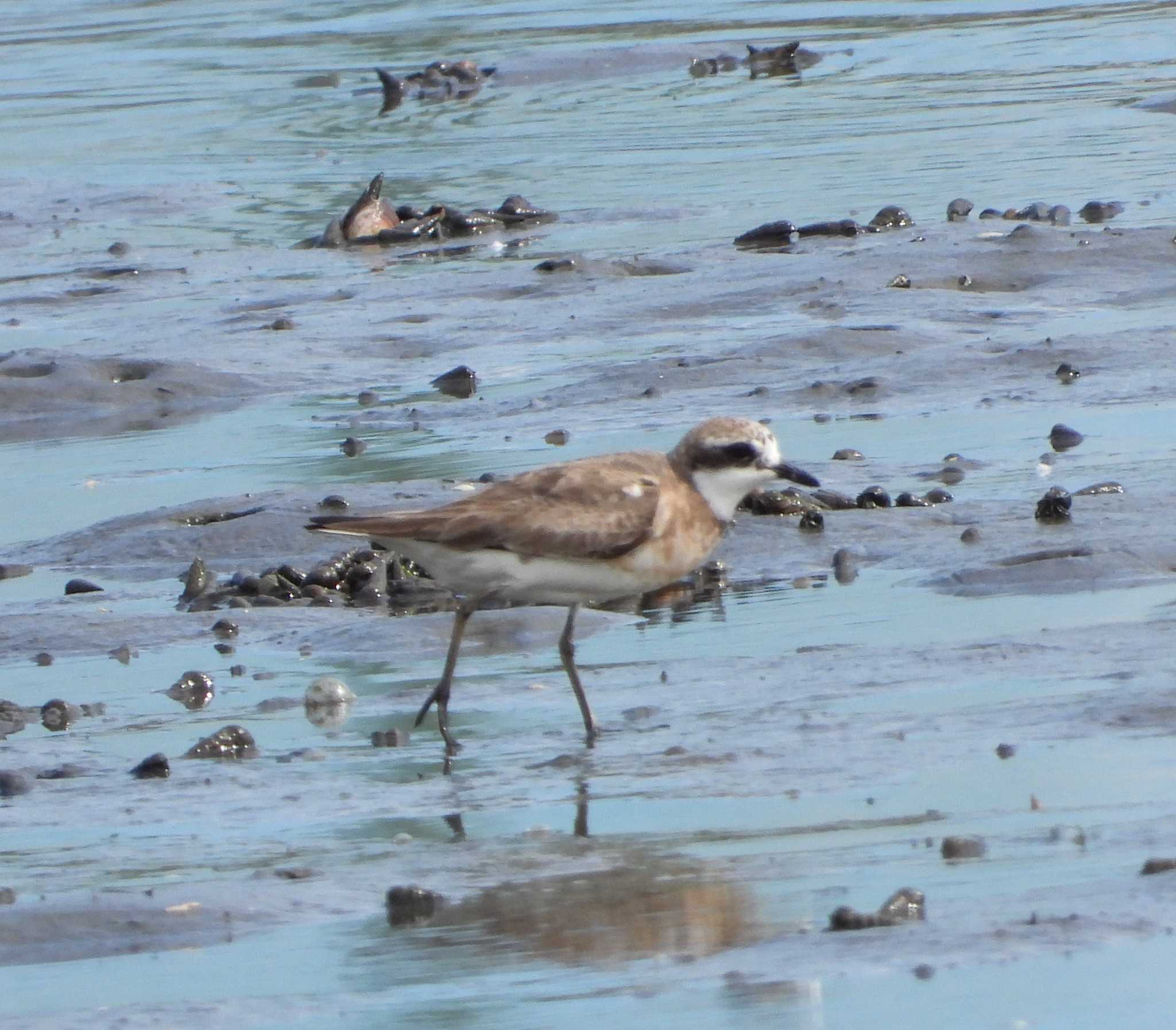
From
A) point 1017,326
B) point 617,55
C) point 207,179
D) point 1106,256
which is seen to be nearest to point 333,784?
point 1017,326

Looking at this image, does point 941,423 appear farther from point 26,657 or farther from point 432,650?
point 26,657

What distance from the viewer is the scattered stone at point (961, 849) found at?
474 cm

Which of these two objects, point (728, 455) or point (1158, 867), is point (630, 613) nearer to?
point (728, 455)

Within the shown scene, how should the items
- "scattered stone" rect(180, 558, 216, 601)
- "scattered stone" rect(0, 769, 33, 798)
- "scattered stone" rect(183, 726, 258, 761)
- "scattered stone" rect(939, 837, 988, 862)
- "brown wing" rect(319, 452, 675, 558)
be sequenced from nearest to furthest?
"scattered stone" rect(939, 837, 988, 862) → "scattered stone" rect(0, 769, 33, 798) → "scattered stone" rect(183, 726, 258, 761) → "brown wing" rect(319, 452, 675, 558) → "scattered stone" rect(180, 558, 216, 601)

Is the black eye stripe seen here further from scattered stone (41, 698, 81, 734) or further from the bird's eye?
scattered stone (41, 698, 81, 734)

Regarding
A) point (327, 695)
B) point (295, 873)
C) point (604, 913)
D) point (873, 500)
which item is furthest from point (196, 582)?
point (604, 913)

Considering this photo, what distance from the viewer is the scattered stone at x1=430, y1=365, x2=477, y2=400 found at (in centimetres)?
1080

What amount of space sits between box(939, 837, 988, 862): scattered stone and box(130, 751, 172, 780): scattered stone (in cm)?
209

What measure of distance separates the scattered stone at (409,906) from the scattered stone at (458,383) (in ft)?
20.0

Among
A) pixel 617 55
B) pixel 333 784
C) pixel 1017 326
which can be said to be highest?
pixel 617 55

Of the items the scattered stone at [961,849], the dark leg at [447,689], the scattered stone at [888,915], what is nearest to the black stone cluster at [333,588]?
the dark leg at [447,689]

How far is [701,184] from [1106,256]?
162 inches

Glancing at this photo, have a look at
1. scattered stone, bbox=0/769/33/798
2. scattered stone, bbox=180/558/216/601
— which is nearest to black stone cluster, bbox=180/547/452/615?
scattered stone, bbox=180/558/216/601

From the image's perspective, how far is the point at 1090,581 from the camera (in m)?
7.14
